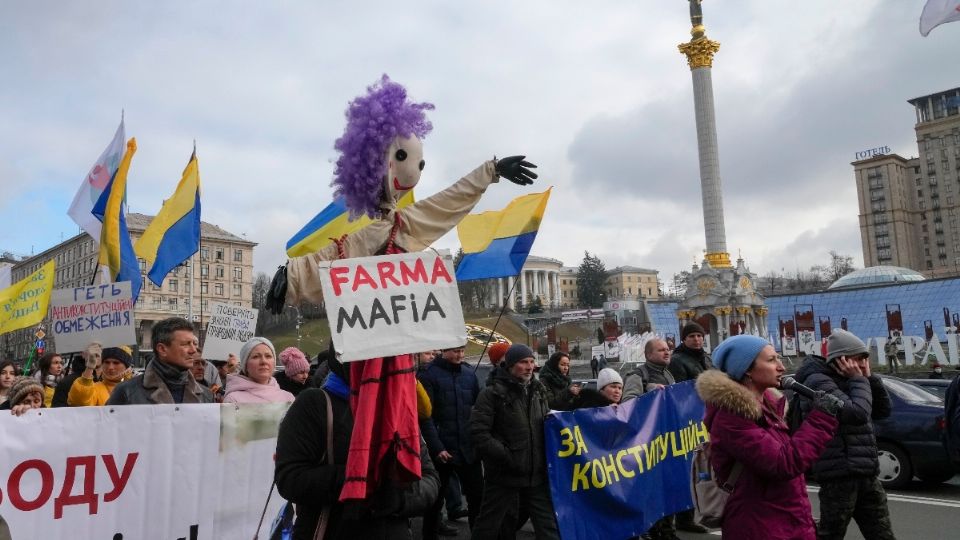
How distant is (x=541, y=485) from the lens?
573 cm

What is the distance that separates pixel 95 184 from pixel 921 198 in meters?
143

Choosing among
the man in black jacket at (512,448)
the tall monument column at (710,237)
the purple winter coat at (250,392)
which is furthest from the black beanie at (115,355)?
the tall monument column at (710,237)

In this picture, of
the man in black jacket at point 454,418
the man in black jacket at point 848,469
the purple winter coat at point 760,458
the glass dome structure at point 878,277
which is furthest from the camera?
the glass dome structure at point 878,277

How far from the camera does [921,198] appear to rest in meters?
126

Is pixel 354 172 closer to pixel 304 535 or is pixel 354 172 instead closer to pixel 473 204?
pixel 473 204

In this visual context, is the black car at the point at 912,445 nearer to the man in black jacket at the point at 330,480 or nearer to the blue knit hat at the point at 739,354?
the blue knit hat at the point at 739,354

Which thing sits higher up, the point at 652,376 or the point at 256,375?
the point at 256,375

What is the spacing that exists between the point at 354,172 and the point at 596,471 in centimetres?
402

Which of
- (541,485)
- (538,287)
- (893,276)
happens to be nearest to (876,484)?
(541,485)

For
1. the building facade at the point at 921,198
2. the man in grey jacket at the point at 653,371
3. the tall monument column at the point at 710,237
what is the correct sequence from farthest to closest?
the building facade at the point at 921,198 → the tall monument column at the point at 710,237 → the man in grey jacket at the point at 653,371

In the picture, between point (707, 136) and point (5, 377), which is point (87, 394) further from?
point (707, 136)

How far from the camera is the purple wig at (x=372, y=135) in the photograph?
3127 mm

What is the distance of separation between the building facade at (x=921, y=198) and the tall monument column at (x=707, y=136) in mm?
89445

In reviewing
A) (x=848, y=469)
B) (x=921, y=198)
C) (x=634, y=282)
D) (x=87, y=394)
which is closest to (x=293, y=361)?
(x=87, y=394)
